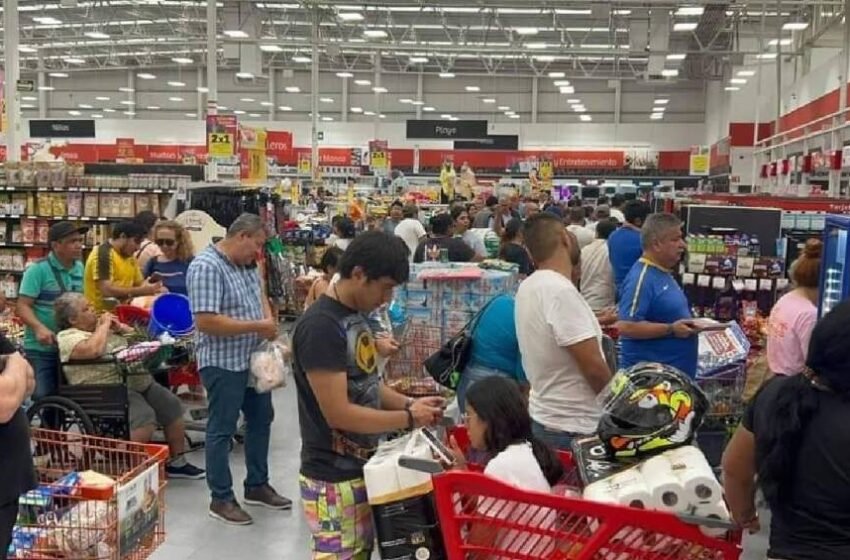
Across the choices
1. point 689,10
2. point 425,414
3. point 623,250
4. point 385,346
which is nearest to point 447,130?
point 689,10

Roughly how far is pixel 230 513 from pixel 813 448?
3650mm

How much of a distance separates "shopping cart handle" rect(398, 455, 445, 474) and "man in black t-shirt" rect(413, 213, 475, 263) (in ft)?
18.2

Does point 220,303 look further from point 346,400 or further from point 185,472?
point 346,400

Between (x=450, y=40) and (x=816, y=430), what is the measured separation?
25894 mm

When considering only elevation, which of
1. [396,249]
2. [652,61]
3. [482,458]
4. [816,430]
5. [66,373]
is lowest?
[66,373]

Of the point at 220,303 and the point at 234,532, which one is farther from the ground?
the point at 220,303

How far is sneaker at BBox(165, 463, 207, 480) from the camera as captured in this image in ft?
19.1

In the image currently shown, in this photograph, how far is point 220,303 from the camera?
4723 millimetres

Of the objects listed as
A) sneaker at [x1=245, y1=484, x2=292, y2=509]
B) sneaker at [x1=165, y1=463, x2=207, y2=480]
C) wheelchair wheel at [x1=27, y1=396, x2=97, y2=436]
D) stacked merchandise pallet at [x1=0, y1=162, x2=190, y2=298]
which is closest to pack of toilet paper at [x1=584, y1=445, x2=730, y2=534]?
sneaker at [x1=245, y1=484, x2=292, y2=509]

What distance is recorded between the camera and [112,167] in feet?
46.2

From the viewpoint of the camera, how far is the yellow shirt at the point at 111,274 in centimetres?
695

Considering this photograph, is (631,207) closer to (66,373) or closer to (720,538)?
(66,373)

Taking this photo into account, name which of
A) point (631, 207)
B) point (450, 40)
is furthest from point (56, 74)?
point (631, 207)

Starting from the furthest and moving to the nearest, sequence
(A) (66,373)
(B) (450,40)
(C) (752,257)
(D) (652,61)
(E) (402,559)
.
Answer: (B) (450,40) < (D) (652,61) < (C) (752,257) < (A) (66,373) < (E) (402,559)
